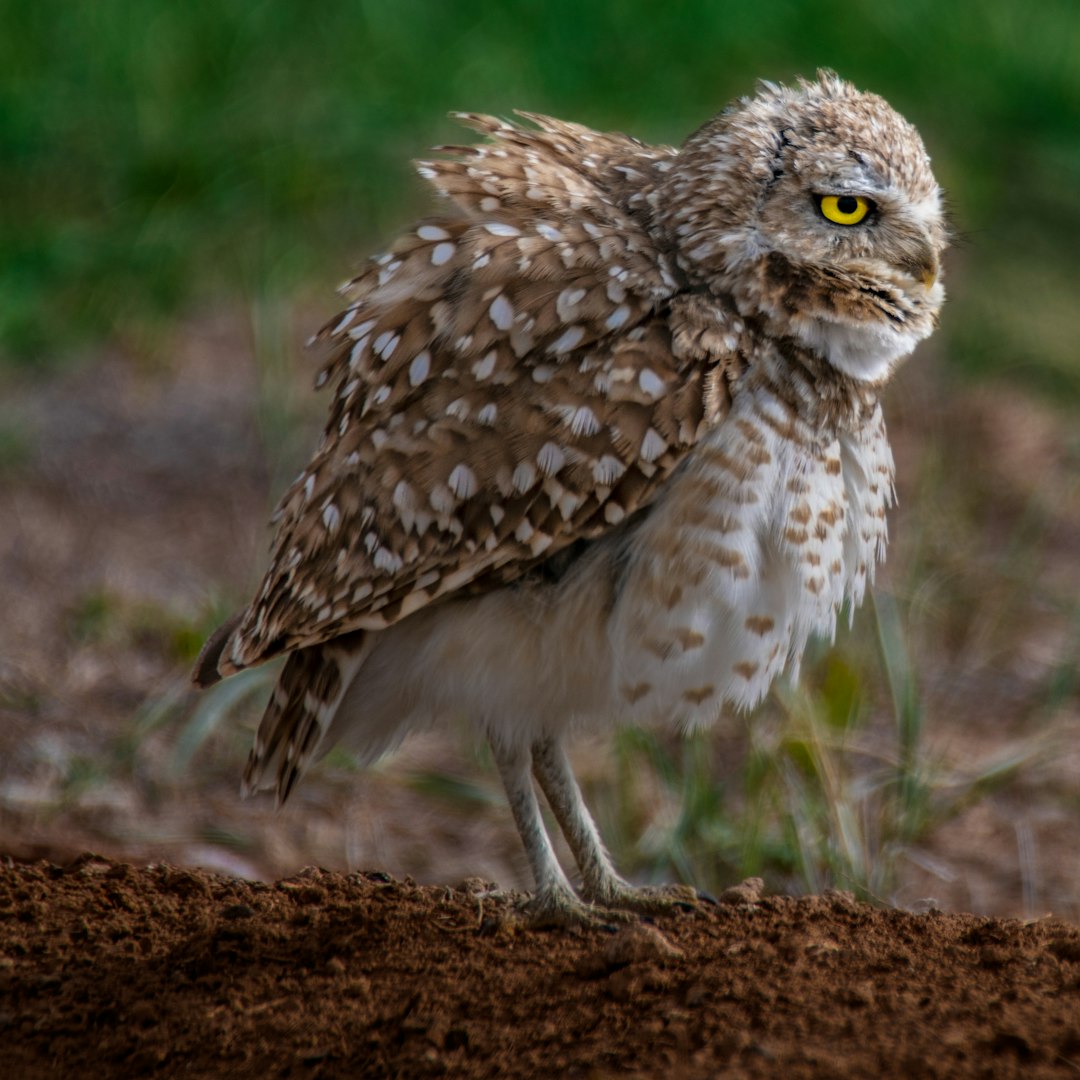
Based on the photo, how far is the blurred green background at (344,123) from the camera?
25.2 ft

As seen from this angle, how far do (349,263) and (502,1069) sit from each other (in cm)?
596

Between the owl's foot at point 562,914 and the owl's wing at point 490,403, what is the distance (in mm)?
616

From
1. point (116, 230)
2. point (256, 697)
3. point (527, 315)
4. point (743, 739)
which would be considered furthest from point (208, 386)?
point (527, 315)

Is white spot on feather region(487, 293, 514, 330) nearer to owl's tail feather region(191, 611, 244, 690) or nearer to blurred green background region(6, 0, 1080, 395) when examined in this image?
owl's tail feather region(191, 611, 244, 690)

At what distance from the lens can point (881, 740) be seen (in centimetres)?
548

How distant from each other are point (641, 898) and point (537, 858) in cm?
27

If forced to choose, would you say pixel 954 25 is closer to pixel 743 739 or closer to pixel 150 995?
pixel 743 739

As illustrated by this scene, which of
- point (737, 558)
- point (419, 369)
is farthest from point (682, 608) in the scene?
point (419, 369)

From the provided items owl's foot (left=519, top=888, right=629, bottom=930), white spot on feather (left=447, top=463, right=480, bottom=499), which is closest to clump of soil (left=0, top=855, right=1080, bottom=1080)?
owl's foot (left=519, top=888, right=629, bottom=930)

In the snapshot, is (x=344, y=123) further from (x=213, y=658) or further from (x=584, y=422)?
(x=584, y=422)

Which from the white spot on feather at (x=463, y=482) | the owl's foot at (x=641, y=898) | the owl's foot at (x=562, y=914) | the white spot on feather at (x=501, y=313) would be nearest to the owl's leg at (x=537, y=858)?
the owl's foot at (x=562, y=914)

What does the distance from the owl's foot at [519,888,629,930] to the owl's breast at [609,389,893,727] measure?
1.26ft

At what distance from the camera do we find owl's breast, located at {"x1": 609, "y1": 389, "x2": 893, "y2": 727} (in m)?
3.01

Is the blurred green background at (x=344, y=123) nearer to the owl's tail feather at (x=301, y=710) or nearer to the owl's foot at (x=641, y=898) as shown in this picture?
the owl's tail feather at (x=301, y=710)
